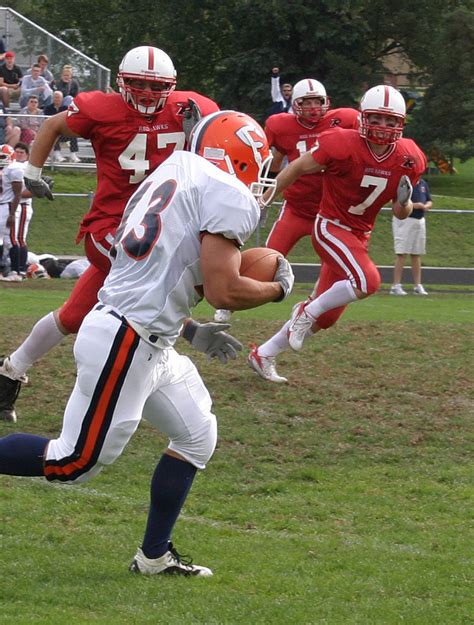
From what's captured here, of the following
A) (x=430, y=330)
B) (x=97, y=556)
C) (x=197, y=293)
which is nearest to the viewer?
(x=197, y=293)

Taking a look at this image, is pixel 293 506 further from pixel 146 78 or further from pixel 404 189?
pixel 404 189

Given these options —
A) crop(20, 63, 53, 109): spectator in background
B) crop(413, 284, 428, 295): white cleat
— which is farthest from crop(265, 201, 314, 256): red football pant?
crop(20, 63, 53, 109): spectator in background

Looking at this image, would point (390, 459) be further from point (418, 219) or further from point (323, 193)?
point (418, 219)

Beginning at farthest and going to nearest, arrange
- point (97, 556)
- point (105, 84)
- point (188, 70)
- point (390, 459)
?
1. point (188, 70)
2. point (105, 84)
3. point (390, 459)
4. point (97, 556)

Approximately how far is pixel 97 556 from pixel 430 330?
5.20m

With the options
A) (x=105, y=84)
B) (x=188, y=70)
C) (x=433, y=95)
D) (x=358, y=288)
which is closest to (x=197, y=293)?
(x=358, y=288)

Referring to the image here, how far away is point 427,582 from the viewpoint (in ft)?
15.2

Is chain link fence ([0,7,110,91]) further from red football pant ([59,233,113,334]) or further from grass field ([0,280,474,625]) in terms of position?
red football pant ([59,233,113,334])

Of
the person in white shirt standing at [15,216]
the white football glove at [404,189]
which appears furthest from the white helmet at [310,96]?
the person in white shirt standing at [15,216]

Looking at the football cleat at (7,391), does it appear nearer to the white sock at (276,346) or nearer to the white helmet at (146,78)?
the white helmet at (146,78)

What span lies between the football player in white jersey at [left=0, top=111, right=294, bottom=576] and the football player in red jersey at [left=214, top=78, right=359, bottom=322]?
13.4ft

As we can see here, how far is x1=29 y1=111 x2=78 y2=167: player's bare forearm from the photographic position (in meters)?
6.28

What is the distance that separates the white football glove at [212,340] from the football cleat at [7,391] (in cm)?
198

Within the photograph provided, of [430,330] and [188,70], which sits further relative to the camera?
[188,70]
